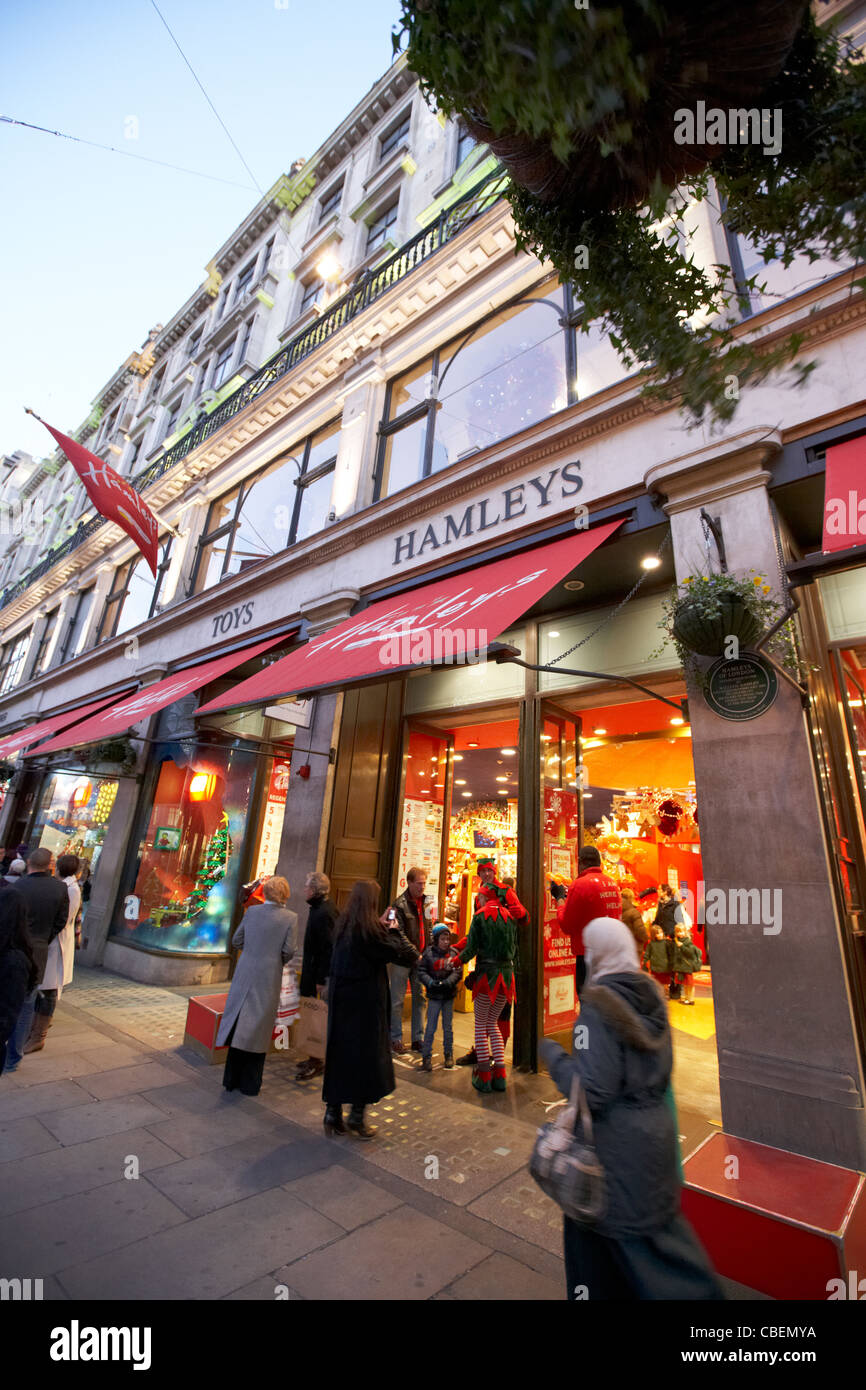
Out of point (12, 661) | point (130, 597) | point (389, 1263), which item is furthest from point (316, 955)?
point (12, 661)

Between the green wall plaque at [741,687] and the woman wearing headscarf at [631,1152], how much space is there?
2.83 metres

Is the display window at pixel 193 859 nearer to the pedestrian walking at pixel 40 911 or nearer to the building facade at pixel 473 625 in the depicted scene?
the building facade at pixel 473 625

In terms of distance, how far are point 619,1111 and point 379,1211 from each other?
7.51ft

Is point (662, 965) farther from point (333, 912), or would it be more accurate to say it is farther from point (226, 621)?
point (226, 621)

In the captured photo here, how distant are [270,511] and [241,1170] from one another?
36.6 feet

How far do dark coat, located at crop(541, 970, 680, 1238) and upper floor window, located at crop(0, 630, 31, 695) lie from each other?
25232 mm

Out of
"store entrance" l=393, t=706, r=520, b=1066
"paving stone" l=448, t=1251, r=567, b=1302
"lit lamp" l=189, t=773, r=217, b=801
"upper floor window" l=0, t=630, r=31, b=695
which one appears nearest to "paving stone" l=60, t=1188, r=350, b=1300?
"paving stone" l=448, t=1251, r=567, b=1302

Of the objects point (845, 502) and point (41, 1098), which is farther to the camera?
point (41, 1098)

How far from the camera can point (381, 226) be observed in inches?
572

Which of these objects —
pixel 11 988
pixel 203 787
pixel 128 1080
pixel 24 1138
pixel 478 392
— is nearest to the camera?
pixel 24 1138

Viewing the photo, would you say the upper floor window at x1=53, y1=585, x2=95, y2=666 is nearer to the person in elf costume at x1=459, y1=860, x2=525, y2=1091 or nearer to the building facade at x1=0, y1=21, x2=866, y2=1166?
the building facade at x1=0, y1=21, x2=866, y2=1166

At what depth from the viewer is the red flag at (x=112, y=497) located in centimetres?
1087

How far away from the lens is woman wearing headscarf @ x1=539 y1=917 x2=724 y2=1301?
2020 mm

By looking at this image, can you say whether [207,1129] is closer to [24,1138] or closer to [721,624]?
[24,1138]
